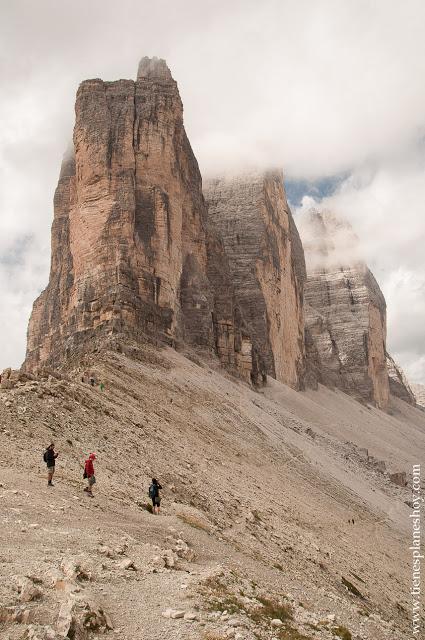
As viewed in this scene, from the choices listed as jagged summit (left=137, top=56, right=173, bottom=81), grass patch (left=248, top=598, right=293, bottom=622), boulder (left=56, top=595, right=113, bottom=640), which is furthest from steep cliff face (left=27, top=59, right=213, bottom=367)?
boulder (left=56, top=595, right=113, bottom=640)

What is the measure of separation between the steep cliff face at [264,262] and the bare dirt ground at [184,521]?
26424 mm

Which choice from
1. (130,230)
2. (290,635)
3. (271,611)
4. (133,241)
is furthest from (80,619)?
(130,230)

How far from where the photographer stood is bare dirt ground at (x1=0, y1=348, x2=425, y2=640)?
834 cm

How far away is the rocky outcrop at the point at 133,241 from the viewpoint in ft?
140

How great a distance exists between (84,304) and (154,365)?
8.56m

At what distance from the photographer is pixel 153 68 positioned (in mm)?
66500

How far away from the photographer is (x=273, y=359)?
68.0 metres

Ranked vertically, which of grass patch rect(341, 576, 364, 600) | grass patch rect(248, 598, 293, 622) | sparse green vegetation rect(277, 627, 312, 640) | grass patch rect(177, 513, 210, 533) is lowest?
grass patch rect(341, 576, 364, 600)

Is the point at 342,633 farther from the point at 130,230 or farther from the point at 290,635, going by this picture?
the point at 130,230

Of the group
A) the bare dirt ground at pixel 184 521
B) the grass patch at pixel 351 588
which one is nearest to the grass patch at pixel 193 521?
the bare dirt ground at pixel 184 521

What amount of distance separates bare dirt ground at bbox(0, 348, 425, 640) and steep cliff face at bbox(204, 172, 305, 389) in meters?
26.4

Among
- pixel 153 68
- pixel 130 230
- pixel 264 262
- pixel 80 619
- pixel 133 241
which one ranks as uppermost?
pixel 153 68

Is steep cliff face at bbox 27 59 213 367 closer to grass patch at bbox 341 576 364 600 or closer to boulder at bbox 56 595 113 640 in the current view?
grass patch at bbox 341 576 364 600

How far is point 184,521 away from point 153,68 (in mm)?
61308
